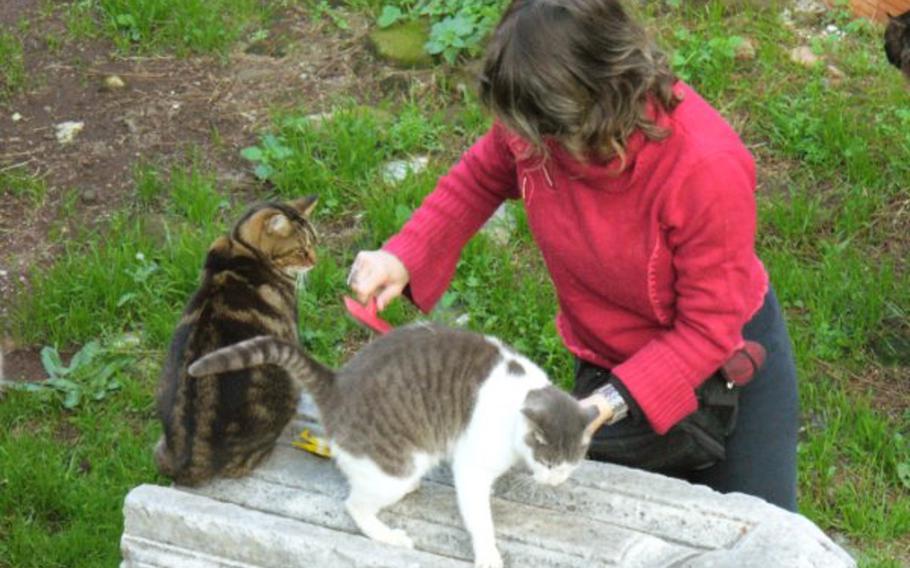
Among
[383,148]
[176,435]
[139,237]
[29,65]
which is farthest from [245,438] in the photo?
[29,65]

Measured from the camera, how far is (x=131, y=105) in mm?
5500

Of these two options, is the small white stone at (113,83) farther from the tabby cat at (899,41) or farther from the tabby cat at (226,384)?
the tabby cat at (899,41)

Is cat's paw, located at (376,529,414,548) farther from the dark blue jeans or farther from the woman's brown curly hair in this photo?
the woman's brown curly hair

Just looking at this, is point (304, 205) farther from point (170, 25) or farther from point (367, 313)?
point (170, 25)

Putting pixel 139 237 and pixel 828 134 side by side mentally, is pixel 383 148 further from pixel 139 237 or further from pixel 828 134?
pixel 828 134

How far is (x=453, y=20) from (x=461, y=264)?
1.35m

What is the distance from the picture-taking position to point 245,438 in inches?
123

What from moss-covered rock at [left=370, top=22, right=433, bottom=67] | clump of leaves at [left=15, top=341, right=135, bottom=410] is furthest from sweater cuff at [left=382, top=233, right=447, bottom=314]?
moss-covered rock at [left=370, top=22, right=433, bottom=67]

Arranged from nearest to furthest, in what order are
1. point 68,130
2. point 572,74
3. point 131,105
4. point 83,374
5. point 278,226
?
point 572,74
point 278,226
point 83,374
point 68,130
point 131,105

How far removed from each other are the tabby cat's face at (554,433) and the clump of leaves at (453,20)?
279cm

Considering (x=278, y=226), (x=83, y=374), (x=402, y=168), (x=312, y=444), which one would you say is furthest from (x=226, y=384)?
(x=402, y=168)

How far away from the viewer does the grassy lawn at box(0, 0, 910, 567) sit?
13.0 ft

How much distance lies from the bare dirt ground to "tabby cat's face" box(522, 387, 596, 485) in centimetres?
249

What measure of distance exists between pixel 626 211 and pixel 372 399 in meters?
0.63
